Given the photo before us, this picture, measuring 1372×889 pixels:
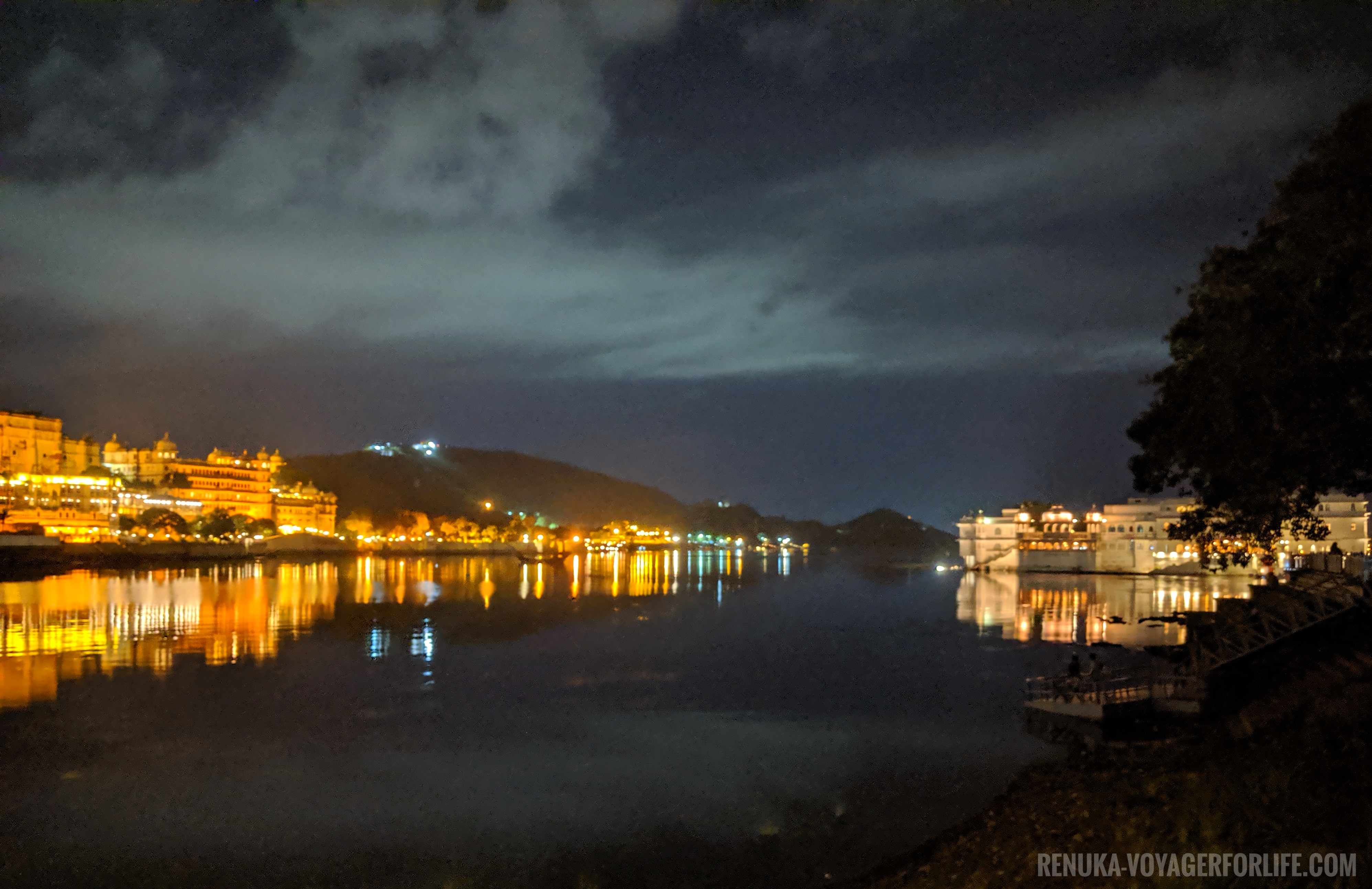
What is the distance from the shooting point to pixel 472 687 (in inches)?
1086

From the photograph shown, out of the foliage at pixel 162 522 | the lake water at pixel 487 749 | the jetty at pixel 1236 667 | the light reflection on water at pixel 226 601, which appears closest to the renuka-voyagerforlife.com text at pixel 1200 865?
the lake water at pixel 487 749

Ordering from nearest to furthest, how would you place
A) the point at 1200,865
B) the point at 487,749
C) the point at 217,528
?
the point at 1200,865 < the point at 487,749 < the point at 217,528

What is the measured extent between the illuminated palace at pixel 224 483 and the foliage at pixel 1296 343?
5757 inches

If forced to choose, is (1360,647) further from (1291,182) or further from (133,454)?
(133,454)

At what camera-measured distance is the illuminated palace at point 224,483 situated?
15100 cm

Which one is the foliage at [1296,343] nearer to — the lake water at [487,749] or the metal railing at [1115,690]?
the metal railing at [1115,690]

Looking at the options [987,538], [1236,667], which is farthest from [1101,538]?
[1236,667]

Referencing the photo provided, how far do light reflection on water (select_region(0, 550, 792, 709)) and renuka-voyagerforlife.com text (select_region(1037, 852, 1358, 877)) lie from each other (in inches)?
978

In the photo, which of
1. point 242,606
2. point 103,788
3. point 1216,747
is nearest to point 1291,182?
point 1216,747

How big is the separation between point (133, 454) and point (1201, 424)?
566 feet

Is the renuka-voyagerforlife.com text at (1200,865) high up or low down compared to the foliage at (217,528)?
up

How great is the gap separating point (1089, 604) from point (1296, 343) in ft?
170

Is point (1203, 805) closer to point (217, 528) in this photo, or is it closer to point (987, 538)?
point (987, 538)

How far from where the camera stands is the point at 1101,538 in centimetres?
11019
